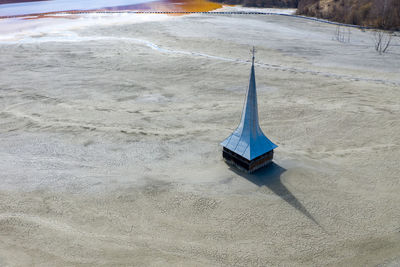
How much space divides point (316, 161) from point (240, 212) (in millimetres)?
4097

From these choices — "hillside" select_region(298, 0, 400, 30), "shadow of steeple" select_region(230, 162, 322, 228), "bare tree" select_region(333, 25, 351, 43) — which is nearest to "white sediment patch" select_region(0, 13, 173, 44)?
"hillside" select_region(298, 0, 400, 30)

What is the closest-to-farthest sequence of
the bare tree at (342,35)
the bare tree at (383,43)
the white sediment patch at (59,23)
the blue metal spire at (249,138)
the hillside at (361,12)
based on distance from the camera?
the blue metal spire at (249,138)
the bare tree at (383,43)
the bare tree at (342,35)
the hillside at (361,12)
the white sediment patch at (59,23)

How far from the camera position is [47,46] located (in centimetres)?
2917

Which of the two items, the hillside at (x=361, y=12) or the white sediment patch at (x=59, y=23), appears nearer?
the hillside at (x=361, y=12)

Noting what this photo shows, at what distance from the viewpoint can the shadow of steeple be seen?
938 cm

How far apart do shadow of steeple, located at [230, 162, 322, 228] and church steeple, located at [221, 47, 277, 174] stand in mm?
746

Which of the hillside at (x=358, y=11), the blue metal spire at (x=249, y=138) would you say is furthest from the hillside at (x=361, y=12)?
the blue metal spire at (x=249, y=138)

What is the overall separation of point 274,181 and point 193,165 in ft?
9.75

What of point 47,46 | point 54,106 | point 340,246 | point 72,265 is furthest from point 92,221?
point 47,46

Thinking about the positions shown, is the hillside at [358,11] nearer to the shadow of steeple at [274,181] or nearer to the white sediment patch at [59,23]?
the white sediment patch at [59,23]

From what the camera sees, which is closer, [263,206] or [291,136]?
[263,206]

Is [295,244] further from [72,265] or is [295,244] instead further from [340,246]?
[72,265]

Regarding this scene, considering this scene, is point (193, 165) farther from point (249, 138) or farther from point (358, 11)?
point (358, 11)

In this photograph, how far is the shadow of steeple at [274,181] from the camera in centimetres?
938
